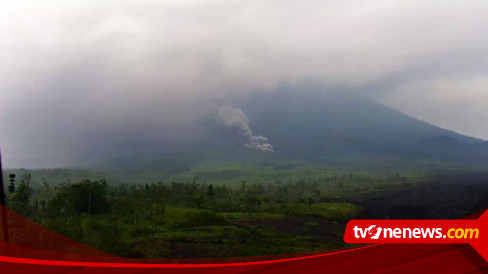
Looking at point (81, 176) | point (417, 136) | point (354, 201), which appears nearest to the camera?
point (354, 201)

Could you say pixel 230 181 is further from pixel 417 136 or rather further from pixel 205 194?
pixel 417 136

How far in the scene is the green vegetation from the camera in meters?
5.76

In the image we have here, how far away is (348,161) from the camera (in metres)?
6.58

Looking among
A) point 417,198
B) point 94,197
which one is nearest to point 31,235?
point 94,197

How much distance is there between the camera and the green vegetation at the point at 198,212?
5758 millimetres

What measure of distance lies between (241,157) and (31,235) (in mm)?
4813

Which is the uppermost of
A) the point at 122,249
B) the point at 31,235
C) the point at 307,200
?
the point at 307,200

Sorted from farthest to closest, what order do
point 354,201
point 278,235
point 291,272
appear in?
point 278,235 < point 354,201 < point 291,272

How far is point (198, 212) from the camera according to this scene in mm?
7223

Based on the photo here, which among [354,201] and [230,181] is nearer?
[354,201]
